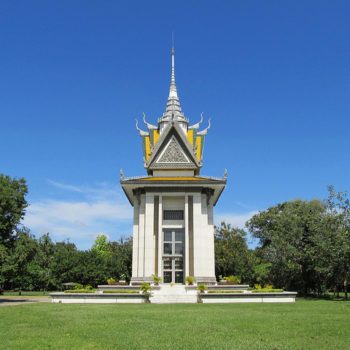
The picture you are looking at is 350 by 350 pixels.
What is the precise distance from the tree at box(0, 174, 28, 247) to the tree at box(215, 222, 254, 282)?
92.2 feet

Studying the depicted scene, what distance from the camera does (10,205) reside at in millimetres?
32719

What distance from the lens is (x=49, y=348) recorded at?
948 centimetres

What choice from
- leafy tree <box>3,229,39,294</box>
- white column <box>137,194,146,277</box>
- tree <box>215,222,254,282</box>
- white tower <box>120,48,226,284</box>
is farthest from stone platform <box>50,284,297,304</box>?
tree <box>215,222,254,282</box>

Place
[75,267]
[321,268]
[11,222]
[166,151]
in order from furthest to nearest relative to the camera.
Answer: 1. [75,267]
2. [166,151]
3. [321,268]
4. [11,222]

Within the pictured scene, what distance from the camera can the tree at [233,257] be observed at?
54.3 meters

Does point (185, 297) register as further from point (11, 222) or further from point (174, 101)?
point (174, 101)

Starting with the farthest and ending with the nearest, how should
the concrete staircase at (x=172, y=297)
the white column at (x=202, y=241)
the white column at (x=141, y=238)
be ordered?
the white column at (x=141, y=238) < the white column at (x=202, y=241) < the concrete staircase at (x=172, y=297)

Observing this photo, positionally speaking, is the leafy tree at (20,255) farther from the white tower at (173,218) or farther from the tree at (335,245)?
the tree at (335,245)

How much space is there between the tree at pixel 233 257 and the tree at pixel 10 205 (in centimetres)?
2812

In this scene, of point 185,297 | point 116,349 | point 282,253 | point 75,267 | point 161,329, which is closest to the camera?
point 116,349

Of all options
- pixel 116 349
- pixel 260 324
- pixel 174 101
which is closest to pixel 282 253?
pixel 174 101

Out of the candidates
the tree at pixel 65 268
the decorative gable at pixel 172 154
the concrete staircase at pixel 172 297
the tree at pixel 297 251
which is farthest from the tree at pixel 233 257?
the concrete staircase at pixel 172 297

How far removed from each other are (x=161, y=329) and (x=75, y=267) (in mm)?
44886

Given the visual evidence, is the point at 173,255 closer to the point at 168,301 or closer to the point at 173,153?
the point at 168,301
